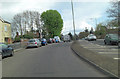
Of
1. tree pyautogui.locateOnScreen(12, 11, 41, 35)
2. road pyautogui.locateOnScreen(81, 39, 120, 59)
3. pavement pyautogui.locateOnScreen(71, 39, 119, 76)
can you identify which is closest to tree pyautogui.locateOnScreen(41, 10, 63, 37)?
tree pyautogui.locateOnScreen(12, 11, 41, 35)

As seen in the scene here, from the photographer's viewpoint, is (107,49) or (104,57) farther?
(107,49)

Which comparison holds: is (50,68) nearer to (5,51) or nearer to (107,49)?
(5,51)

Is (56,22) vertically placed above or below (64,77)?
above

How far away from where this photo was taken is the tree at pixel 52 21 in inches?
2397

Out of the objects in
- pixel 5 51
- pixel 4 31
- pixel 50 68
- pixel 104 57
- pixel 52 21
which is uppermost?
pixel 52 21

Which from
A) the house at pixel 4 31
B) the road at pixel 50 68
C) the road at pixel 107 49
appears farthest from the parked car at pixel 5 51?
the house at pixel 4 31

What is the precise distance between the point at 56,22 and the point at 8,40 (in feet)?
79.2

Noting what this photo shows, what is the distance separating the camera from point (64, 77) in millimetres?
6680

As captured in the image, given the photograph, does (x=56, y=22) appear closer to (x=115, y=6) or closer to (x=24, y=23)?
(x=24, y=23)

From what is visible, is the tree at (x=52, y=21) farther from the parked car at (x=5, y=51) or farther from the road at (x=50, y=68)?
the road at (x=50, y=68)

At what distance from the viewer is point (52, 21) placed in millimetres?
61344

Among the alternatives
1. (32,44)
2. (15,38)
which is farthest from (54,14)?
(32,44)

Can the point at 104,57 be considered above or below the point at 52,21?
below

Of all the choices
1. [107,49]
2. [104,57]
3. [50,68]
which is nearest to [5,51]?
[50,68]
